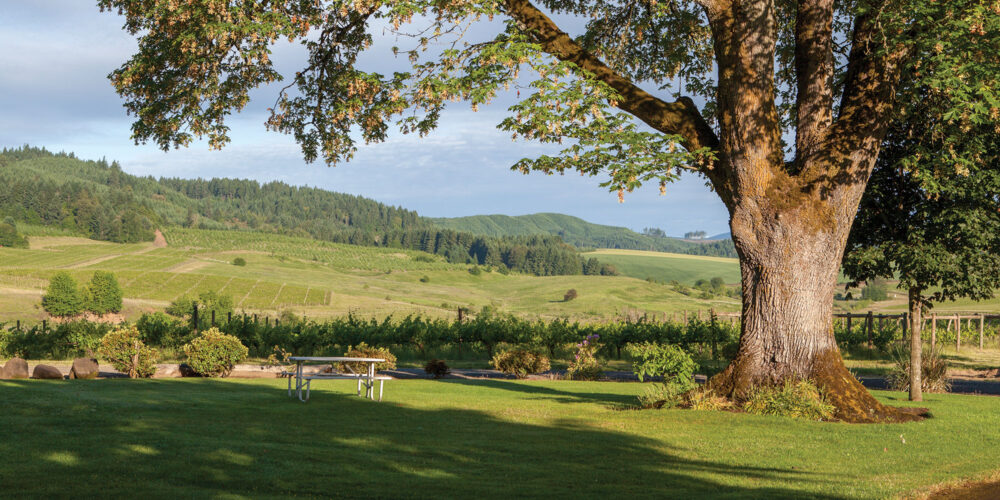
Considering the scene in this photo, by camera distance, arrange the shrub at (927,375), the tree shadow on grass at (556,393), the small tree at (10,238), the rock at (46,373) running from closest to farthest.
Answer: the tree shadow on grass at (556,393), the rock at (46,373), the shrub at (927,375), the small tree at (10,238)

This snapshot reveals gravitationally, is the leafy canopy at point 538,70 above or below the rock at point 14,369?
above

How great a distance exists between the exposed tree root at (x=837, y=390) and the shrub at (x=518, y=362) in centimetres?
995

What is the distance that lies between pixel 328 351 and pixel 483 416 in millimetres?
18514

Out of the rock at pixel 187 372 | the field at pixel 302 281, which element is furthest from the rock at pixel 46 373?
the field at pixel 302 281

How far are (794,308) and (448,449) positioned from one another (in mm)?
6446

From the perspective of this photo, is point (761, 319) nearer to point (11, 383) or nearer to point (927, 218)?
point (927, 218)

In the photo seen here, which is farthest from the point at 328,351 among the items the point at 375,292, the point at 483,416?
the point at 375,292

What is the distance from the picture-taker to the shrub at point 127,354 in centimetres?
1817

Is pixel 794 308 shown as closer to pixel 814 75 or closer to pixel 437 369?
pixel 814 75

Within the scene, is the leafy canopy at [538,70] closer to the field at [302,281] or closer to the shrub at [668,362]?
the shrub at [668,362]

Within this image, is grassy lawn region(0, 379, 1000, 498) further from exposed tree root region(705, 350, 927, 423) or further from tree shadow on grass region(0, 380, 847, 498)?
exposed tree root region(705, 350, 927, 423)

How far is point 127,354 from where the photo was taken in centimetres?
1834

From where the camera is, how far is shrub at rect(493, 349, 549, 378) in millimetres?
22375

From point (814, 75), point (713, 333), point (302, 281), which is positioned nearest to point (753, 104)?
point (814, 75)
